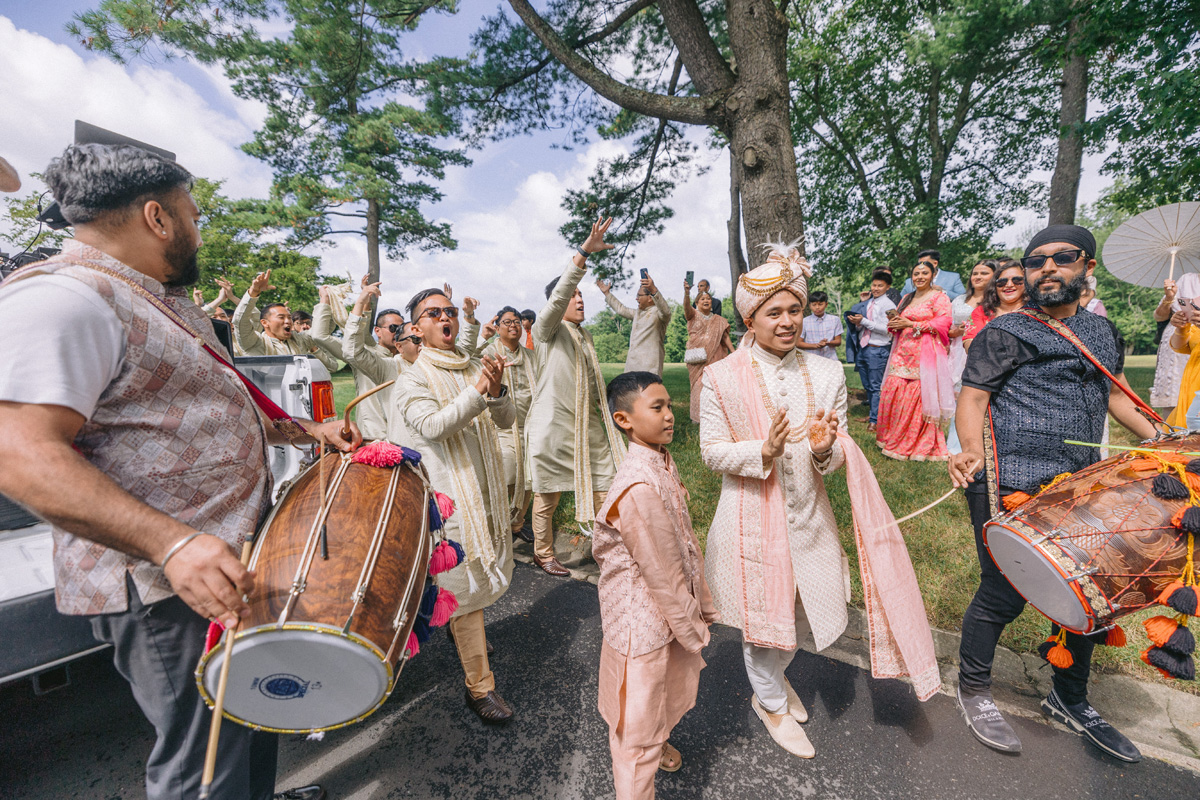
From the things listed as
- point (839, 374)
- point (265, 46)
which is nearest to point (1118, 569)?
point (839, 374)

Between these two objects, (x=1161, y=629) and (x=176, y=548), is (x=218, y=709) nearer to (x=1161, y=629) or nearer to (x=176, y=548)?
(x=176, y=548)

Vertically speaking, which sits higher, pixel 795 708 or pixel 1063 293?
pixel 1063 293

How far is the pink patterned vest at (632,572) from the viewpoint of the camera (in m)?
1.78

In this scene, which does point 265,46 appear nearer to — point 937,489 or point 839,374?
point 839,374

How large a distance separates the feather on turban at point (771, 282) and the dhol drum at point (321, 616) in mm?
1726

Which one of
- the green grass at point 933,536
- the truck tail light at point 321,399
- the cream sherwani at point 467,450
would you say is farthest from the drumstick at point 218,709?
the green grass at point 933,536

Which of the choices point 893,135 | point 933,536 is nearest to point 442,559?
point 933,536

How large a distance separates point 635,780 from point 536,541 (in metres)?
2.53

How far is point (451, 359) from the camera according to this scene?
2742 millimetres

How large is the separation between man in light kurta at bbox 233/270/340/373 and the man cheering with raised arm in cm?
402

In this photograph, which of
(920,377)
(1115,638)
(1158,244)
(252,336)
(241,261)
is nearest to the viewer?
(1115,638)

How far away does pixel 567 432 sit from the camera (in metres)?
4.21

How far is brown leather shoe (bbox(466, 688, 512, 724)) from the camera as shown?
7.82ft

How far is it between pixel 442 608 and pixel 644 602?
2.49ft
